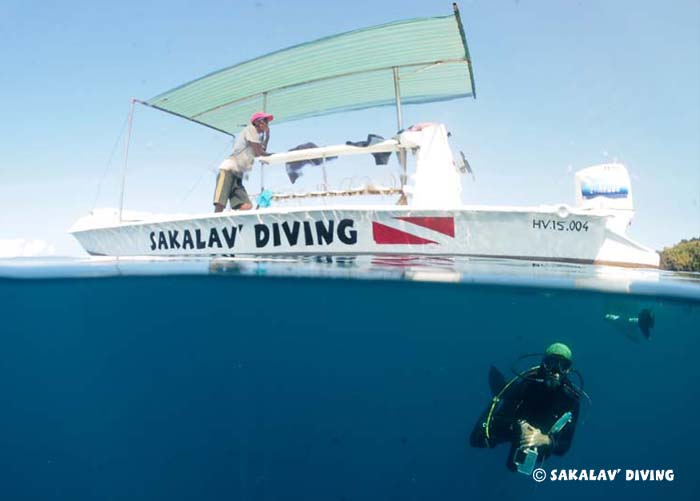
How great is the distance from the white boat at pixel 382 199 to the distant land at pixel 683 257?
93.3 feet

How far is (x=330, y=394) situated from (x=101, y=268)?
338 inches

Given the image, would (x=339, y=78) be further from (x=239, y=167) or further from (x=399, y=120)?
(x=239, y=167)

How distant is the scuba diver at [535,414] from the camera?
4562mm

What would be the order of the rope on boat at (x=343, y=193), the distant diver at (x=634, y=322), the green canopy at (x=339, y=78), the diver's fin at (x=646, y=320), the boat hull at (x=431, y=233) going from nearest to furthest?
the boat hull at (x=431, y=233), the green canopy at (x=339, y=78), the rope on boat at (x=343, y=193), the diver's fin at (x=646, y=320), the distant diver at (x=634, y=322)

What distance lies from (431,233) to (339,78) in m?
3.83

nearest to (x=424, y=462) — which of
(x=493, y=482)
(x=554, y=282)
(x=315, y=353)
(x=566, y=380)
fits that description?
(x=493, y=482)

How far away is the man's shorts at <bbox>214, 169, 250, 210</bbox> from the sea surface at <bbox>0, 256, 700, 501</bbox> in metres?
1.12

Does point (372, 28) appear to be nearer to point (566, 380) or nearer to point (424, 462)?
point (566, 380)

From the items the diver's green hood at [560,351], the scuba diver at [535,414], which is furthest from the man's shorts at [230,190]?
the diver's green hood at [560,351]

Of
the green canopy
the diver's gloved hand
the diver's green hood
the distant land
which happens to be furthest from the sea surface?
the distant land

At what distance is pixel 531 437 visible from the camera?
4.50m

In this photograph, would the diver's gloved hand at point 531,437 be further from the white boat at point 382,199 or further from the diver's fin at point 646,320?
the diver's fin at point 646,320

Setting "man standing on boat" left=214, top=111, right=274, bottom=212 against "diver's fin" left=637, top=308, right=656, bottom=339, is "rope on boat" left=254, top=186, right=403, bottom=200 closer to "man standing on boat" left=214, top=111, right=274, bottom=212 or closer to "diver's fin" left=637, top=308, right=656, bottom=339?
"man standing on boat" left=214, top=111, right=274, bottom=212

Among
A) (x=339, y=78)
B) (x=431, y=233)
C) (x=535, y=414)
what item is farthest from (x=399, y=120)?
(x=535, y=414)
